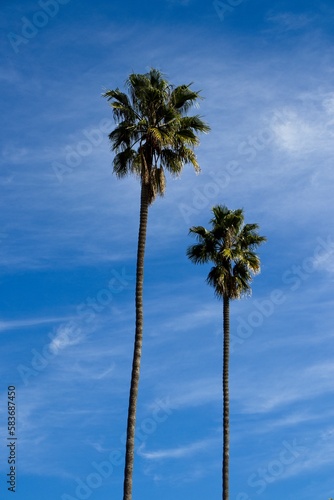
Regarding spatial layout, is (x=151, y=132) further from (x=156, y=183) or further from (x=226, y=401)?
(x=226, y=401)

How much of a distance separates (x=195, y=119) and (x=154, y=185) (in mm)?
3836

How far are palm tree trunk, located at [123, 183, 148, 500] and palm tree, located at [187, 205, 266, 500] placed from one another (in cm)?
1393

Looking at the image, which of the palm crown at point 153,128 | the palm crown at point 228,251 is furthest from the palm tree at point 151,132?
the palm crown at point 228,251

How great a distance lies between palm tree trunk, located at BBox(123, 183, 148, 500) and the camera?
34000 mm

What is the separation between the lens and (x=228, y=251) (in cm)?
5238

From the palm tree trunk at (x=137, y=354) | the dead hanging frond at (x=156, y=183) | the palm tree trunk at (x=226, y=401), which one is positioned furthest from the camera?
the palm tree trunk at (x=226, y=401)

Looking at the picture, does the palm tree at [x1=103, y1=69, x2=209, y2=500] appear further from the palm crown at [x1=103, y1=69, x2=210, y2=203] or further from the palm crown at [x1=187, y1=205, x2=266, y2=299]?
the palm crown at [x1=187, y1=205, x2=266, y2=299]

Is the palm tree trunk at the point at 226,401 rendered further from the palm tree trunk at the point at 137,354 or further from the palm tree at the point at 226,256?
the palm tree trunk at the point at 137,354

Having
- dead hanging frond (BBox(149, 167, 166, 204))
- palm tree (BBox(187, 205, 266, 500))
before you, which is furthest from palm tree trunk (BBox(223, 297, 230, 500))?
dead hanging frond (BBox(149, 167, 166, 204))

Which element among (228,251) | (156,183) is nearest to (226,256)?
(228,251)

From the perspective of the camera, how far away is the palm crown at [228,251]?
5222 centimetres

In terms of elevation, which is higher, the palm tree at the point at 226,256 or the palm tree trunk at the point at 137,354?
the palm tree at the point at 226,256

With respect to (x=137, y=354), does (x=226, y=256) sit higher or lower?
higher

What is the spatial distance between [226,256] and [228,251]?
1.14 feet
